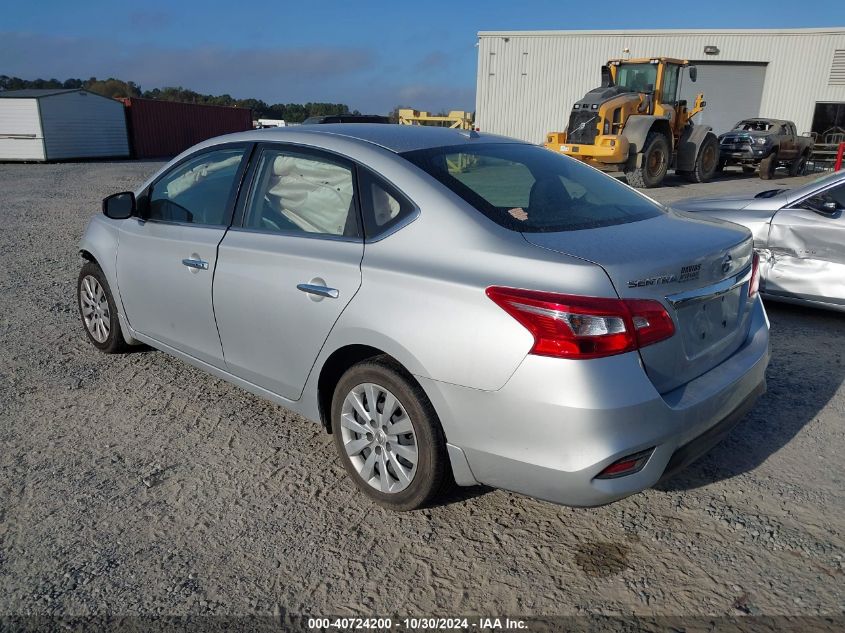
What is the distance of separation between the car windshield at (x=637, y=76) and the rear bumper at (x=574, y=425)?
641 inches

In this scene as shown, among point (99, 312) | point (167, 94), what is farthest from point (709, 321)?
point (167, 94)

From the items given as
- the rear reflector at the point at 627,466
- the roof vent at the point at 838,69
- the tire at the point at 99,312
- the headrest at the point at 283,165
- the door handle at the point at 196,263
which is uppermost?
the roof vent at the point at 838,69

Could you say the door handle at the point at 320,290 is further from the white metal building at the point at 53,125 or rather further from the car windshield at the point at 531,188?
the white metal building at the point at 53,125

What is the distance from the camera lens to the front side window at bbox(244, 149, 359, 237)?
3031 mm

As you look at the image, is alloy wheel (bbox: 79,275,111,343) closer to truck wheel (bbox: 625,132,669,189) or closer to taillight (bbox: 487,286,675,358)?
taillight (bbox: 487,286,675,358)

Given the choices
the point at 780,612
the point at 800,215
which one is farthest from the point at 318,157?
the point at 800,215

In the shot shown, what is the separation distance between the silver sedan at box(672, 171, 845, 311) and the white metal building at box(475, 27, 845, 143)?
926 inches

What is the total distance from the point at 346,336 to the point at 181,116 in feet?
128

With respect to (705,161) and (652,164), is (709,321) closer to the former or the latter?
(652,164)

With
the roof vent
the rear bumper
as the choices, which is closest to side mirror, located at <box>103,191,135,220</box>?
the rear bumper

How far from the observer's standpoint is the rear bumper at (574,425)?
225 cm

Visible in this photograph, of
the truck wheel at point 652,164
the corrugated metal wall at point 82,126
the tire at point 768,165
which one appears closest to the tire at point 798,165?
the tire at point 768,165

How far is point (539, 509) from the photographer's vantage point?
297cm

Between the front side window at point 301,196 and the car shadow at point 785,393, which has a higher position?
the front side window at point 301,196
